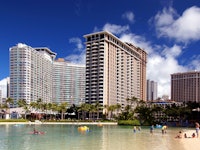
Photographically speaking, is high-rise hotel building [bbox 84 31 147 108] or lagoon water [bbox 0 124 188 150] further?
high-rise hotel building [bbox 84 31 147 108]

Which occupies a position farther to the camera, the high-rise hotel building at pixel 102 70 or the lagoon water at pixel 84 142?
the high-rise hotel building at pixel 102 70

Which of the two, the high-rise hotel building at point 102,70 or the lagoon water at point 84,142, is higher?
the high-rise hotel building at point 102,70

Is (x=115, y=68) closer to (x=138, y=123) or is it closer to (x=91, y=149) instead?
(x=138, y=123)

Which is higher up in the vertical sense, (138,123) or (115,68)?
(115,68)

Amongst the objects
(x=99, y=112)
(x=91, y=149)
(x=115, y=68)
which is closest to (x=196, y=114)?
(x=99, y=112)

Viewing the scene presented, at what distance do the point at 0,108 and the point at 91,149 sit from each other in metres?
116

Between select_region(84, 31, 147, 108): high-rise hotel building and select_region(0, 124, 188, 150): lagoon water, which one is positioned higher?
select_region(84, 31, 147, 108): high-rise hotel building

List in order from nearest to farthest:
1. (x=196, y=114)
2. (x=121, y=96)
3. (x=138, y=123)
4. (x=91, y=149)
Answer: (x=91, y=149) < (x=138, y=123) < (x=196, y=114) < (x=121, y=96)

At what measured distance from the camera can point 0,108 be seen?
146000mm

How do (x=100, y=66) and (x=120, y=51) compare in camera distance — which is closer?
(x=100, y=66)

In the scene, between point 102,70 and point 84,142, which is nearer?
point 84,142

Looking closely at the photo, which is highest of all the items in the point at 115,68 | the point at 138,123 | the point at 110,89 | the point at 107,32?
the point at 107,32

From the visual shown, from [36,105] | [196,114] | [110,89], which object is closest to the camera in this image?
[196,114]

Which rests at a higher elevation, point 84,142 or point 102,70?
point 102,70
